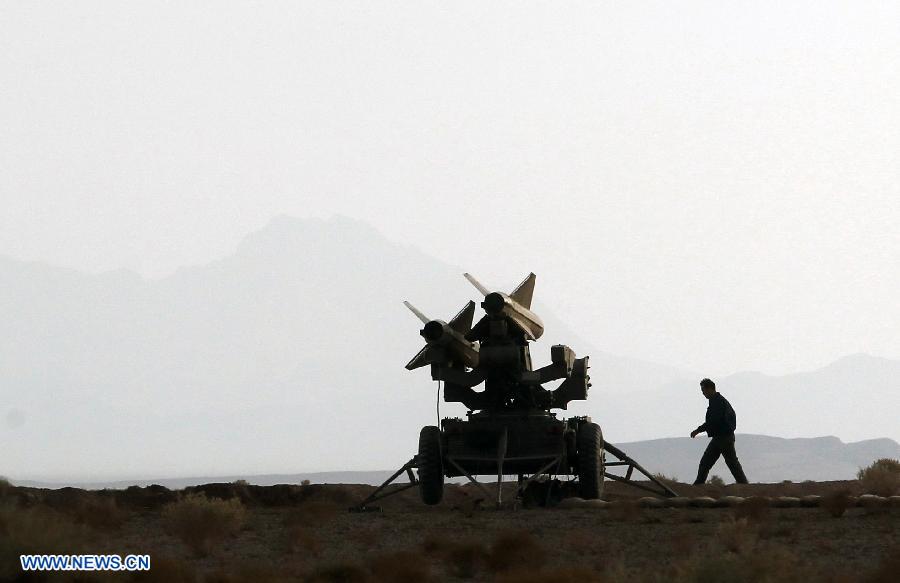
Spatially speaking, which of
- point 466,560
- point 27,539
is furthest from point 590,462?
point 27,539

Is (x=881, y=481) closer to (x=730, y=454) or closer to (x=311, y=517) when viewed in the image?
(x=730, y=454)

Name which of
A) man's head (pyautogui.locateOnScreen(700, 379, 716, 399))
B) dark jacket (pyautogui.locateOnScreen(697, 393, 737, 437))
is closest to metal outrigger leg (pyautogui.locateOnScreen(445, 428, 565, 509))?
dark jacket (pyautogui.locateOnScreen(697, 393, 737, 437))

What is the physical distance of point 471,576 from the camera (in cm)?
1344

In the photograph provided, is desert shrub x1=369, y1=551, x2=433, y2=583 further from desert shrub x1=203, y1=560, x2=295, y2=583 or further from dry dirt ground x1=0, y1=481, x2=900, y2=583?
desert shrub x1=203, y1=560, x2=295, y2=583

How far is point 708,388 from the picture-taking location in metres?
26.4

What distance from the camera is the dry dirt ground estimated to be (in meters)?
12.4

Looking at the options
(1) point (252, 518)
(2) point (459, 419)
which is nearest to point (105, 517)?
(1) point (252, 518)

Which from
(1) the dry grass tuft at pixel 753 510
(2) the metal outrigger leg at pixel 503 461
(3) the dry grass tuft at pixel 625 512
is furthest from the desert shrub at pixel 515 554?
(2) the metal outrigger leg at pixel 503 461

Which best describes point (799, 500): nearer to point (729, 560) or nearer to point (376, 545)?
point (376, 545)

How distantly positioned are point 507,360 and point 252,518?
17.3 ft

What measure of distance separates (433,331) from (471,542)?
8.56 meters

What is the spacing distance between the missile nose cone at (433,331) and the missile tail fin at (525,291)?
3.60 m

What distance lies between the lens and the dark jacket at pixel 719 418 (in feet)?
84.9

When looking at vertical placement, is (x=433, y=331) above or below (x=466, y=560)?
above
